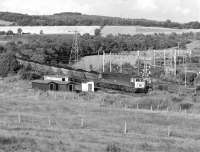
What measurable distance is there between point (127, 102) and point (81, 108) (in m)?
6.34

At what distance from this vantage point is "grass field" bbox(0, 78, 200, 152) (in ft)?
54.4

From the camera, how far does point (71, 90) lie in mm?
44469

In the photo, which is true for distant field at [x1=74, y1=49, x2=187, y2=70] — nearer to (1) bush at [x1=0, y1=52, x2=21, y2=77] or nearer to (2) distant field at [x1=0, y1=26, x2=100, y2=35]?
(1) bush at [x1=0, y1=52, x2=21, y2=77]

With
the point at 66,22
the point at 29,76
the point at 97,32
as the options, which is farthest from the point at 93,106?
the point at 66,22

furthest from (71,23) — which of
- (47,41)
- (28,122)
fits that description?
(28,122)

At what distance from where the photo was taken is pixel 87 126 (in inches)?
919

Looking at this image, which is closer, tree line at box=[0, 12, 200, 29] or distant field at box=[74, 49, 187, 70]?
distant field at box=[74, 49, 187, 70]

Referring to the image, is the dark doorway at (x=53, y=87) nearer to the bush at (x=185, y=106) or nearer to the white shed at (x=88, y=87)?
the white shed at (x=88, y=87)

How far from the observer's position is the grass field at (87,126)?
16594 millimetres

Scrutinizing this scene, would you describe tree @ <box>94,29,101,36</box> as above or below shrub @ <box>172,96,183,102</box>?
above

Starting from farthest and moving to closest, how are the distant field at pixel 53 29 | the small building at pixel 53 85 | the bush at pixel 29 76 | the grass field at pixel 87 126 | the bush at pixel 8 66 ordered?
the distant field at pixel 53 29 < the bush at pixel 8 66 < the bush at pixel 29 76 < the small building at pixel 53 85 < the grass field at pixel 87 126

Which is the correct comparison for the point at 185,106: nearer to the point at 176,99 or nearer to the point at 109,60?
the point at 176,99

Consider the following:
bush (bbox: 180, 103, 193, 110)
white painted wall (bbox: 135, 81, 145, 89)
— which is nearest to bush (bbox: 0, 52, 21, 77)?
white painted wall (bbox: 135, 81, 145, 89)

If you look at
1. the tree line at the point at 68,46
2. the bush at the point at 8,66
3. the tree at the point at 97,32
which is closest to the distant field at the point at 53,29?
the tree at the point at 97,32
